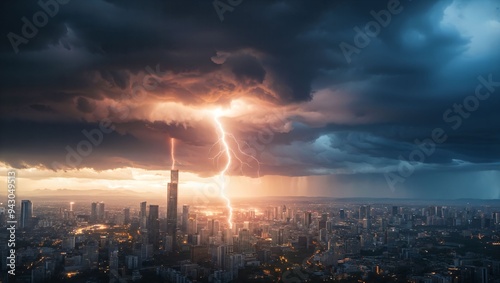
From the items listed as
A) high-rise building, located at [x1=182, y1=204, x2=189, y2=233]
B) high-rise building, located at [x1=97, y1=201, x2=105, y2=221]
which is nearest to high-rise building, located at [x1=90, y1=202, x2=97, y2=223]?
high-rise building, located at [x1=97, y1=201, x2=105, y2=221]

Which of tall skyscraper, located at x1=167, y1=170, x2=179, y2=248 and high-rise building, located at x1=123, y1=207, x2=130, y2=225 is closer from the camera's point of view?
tall skyscraper, located at x1=167, y1=170, x2=179, y2=248

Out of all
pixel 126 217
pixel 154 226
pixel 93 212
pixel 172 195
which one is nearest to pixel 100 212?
pixel 93 212

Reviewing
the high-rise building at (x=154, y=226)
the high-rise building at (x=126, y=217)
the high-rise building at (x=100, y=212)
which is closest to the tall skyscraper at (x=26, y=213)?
the high-rise building at (x=154, y=226)

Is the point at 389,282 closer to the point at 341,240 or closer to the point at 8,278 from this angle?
the point at 341,240

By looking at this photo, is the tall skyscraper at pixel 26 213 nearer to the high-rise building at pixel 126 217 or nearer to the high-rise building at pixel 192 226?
the high-rise building at pixel 126 217

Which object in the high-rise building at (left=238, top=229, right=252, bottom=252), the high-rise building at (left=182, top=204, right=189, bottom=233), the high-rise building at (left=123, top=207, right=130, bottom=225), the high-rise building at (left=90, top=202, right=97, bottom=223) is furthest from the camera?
the high-rise building at (left=90, top=202, right=97, bottom=223)

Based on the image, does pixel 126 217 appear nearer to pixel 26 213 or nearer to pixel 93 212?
pixel 93 212

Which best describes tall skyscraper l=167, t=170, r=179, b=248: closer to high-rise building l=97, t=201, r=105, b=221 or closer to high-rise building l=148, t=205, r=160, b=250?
high-rise building l=148, t=205, r=160, b=250

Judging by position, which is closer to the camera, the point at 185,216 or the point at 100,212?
the point at 185,216
